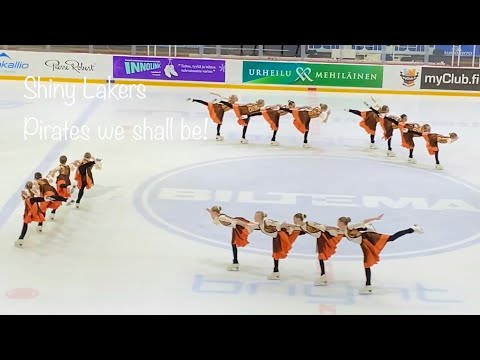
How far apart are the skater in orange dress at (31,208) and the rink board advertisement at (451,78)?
608 inches

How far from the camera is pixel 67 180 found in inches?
499

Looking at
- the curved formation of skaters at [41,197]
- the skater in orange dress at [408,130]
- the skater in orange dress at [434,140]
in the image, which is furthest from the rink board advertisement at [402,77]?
the curved formation of skaters at [41,197]

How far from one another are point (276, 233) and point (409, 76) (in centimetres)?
1519

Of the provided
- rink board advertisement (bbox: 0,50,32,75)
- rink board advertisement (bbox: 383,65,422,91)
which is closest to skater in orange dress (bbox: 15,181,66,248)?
rink board advertisement (bbox: 0,50,32,75)

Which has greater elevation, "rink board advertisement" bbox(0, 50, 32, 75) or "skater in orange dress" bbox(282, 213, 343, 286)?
"rink board advertisement" bbox(0, 50, 32, 75)

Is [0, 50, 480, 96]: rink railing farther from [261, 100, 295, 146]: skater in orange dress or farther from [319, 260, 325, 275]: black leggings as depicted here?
[319, 260, 325, 275]: black leggings

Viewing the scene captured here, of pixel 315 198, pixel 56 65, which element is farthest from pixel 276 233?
pixel 56 65

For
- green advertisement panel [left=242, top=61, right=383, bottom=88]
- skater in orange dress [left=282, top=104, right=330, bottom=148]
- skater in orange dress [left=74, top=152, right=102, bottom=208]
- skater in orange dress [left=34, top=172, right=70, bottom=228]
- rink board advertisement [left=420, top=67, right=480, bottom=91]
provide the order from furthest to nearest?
1. green advertisement panel [left=242, top=61, right=383, bottom=88]
2. rink board advertisement [left=420, top=67, right=480, bottom=91]
3. skater in orange dress [left=282, top=104, right=330, bottom=148]
4. skater in orange dress [left=74, top=152, right=102, bottom=208]
5. skater in orange dress [left=34, top=172, right=70, bottom=228]

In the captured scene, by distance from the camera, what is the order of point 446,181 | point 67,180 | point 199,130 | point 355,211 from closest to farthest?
point 67,180 < point 355,211 < point 446,181 < point 199,130

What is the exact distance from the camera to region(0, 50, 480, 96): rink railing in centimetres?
2466

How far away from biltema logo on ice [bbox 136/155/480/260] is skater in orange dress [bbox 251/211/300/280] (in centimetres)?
115
